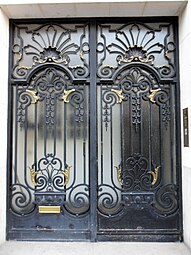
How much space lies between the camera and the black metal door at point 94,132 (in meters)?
4.45

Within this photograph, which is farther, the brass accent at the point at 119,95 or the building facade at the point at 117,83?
the brass accent at the point at 119,95

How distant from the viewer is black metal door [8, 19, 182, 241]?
445cm

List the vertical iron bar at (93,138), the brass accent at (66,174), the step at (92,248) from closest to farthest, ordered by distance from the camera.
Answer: the step at (92,248) → the vertical iron bar at (93,138) → the brass accent at (66,174)

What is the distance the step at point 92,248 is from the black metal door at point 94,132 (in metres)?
0.14

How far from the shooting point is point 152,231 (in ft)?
14.5

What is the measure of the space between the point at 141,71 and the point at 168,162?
1.57 metres

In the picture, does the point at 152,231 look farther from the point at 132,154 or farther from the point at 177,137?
the point at 177,137

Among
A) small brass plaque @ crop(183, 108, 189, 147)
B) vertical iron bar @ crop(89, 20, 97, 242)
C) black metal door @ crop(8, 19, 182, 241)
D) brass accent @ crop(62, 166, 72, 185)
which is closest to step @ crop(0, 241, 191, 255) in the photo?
black metal door @ crop(8, 19, 182, 241)

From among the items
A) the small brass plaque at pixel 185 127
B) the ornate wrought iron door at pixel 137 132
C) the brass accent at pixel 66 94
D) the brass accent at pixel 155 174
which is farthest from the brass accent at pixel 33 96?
the small brass plaque at pixel 185 127

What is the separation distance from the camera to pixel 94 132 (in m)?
4.48

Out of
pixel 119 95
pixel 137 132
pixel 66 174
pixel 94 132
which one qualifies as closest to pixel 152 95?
pixel 119 95

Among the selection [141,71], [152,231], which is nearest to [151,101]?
[141,71]

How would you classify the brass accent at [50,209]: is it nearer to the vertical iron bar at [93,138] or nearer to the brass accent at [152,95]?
the vertical iron bar at [93,138]

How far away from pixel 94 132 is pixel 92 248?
1.77 metres
